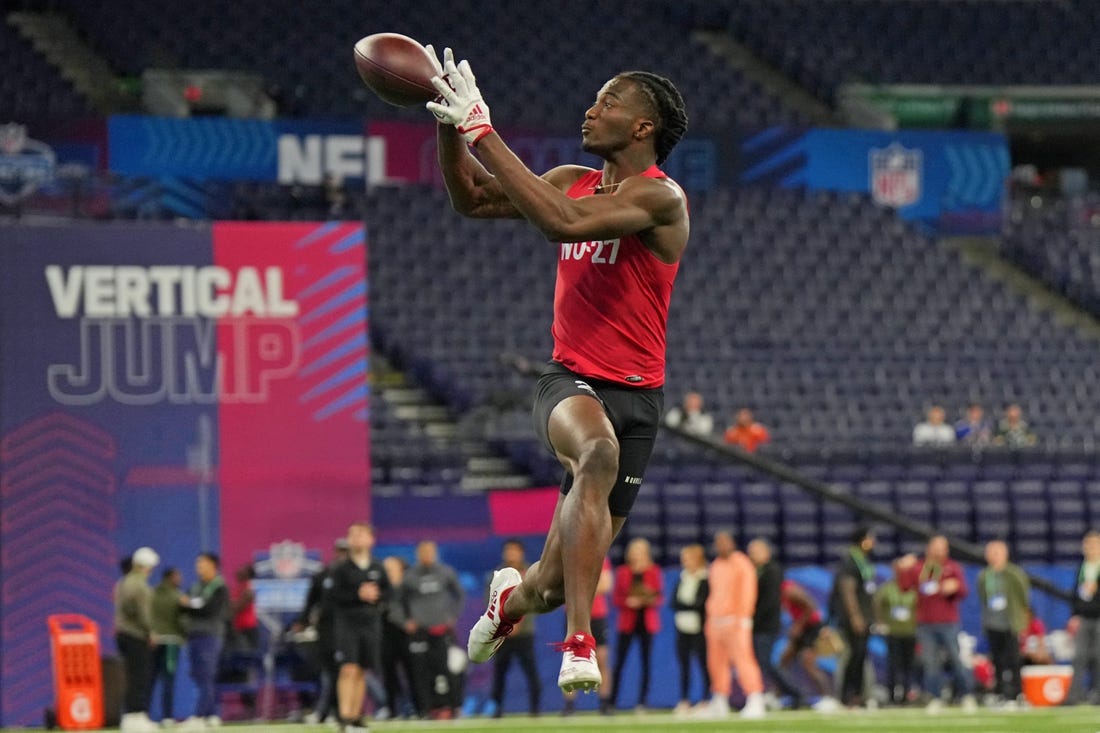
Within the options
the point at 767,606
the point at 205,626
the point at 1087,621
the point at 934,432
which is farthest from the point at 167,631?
the point at 934,432

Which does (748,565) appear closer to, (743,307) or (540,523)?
(540,523)

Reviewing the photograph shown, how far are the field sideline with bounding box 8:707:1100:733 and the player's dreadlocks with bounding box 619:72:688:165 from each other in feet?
18.5

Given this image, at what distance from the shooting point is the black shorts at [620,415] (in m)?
6.80

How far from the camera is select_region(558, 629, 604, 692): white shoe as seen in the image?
6227 mm

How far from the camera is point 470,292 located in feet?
76.1

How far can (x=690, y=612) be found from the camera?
53.5 feet

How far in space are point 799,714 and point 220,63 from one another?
14.5m

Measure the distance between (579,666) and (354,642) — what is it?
7111mm

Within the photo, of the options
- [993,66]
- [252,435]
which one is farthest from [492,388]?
[993,66]

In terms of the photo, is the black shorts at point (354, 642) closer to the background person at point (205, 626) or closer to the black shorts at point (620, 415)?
the background person at point (205, 626)

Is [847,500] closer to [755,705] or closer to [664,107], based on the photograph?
[755,705]

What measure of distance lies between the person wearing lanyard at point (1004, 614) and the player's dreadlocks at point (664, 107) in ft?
33.8

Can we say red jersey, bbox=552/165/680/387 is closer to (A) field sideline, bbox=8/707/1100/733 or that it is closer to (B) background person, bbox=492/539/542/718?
(A) field sideline, bbox=8/707/1100/733

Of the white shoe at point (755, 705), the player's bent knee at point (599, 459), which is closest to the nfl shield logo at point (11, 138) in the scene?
the white shoe at point (755, 705)
